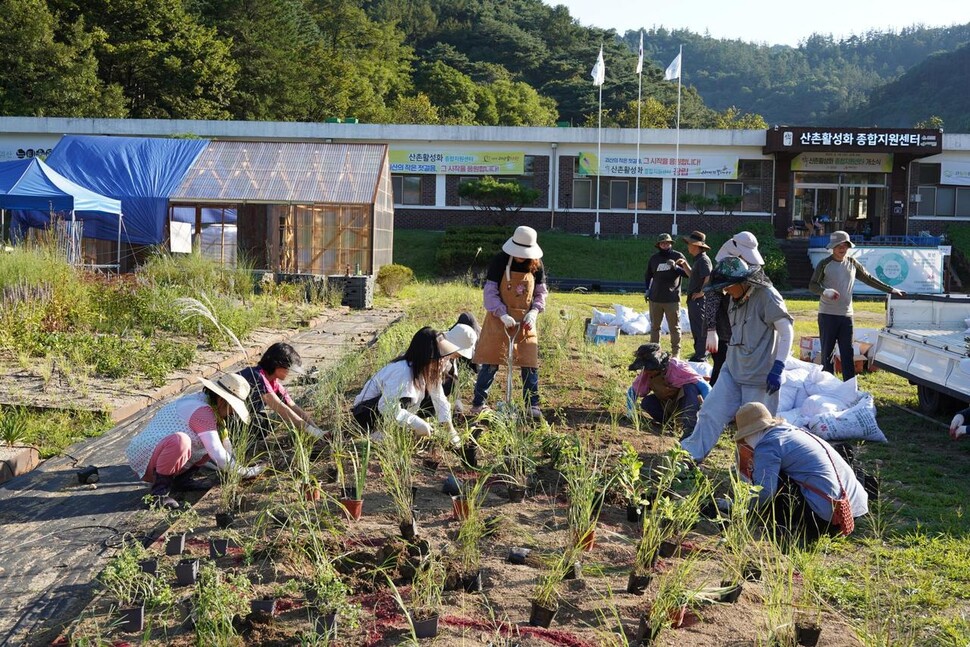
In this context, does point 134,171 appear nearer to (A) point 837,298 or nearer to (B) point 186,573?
(A) point 837,298

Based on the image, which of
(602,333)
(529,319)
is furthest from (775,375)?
(602,333)

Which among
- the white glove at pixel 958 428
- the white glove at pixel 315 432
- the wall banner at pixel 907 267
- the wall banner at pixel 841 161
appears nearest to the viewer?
the white glove at pixel 315 432

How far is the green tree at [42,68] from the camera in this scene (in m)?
41.6

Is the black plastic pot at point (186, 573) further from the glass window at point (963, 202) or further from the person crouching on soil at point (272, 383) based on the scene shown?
the glass window at point (963, 202)

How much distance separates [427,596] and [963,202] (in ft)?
129

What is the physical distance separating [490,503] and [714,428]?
5.82ft

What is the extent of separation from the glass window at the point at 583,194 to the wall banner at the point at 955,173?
14.0 meters

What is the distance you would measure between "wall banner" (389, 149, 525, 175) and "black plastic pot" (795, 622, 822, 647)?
33.6 m

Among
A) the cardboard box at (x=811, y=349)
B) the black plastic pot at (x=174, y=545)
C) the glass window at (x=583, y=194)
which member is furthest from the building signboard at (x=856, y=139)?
the black plastic pot at (x=174, y=545)

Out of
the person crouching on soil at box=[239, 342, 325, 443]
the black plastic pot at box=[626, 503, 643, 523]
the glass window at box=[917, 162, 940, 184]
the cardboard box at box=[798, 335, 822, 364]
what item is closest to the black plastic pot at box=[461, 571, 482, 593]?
the black plastic pot at box=[626, 503, 643, 523]

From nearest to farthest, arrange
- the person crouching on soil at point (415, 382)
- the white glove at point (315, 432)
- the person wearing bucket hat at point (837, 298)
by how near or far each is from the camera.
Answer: the white glove at point (315, 432) → the person crouching on soil at point (415, 382) → the person wearing bucket hat at point (837, 298)

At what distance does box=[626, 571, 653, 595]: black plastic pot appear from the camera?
3.93 metres

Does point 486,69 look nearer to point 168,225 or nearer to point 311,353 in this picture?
point 168,225

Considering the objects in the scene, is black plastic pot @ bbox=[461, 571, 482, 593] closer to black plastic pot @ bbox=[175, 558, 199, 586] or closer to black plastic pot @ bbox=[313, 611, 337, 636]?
black plastic pot @ bbox=[313, 611, 337, 636]
